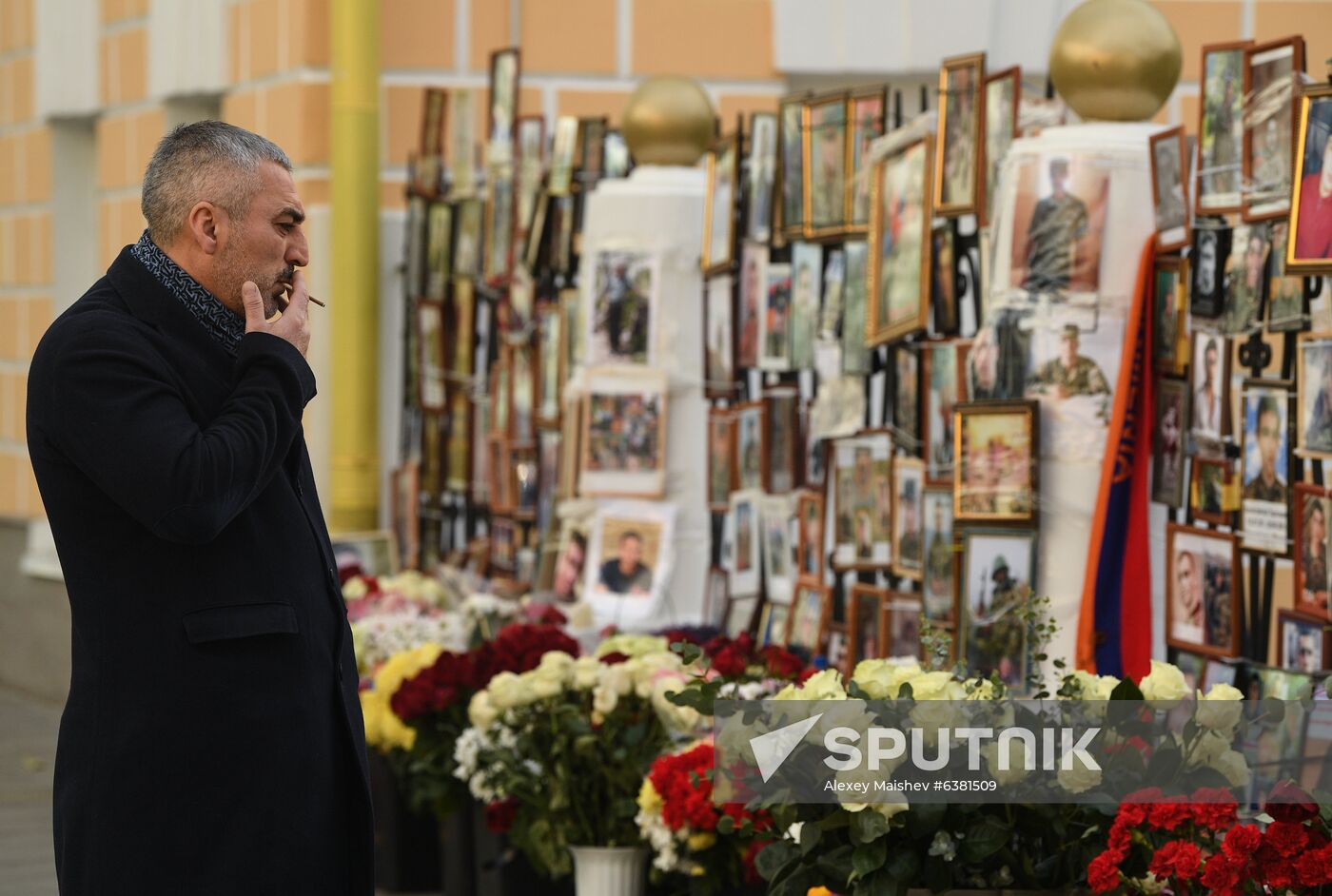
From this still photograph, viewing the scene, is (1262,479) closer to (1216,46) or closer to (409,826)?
(1216,46)

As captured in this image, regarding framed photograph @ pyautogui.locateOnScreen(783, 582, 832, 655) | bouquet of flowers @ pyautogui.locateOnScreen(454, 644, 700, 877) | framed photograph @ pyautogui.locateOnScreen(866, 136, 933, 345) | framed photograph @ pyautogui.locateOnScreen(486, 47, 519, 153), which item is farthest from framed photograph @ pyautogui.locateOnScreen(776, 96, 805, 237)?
framed photograph @ pyautogui.locateOnScreen(486, 47, 519, 153)

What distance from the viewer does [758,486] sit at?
5664 millimetres

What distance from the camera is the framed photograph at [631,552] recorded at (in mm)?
5906

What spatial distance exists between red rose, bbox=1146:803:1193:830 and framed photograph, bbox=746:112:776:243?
2.54 metres

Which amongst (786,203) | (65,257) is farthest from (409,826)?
(65,257)

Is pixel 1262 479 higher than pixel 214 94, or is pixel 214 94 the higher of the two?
pixel 214 94

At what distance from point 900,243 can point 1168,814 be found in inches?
78.4

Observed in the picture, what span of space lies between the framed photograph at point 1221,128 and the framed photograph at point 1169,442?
1.15 ft

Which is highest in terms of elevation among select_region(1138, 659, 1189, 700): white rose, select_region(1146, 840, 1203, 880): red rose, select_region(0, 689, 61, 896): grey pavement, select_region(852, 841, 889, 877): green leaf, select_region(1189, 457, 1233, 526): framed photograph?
select_region(1189, 457, 1233, 526): framed photograph

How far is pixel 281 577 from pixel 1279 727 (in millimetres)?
1850

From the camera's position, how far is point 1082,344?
14.0 ft

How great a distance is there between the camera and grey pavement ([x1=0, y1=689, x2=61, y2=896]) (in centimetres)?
639

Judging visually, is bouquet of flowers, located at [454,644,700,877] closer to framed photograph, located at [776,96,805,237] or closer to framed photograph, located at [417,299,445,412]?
framed photograph, located at [776,96,805,237]

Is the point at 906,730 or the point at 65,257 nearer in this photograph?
the point at 906,730
